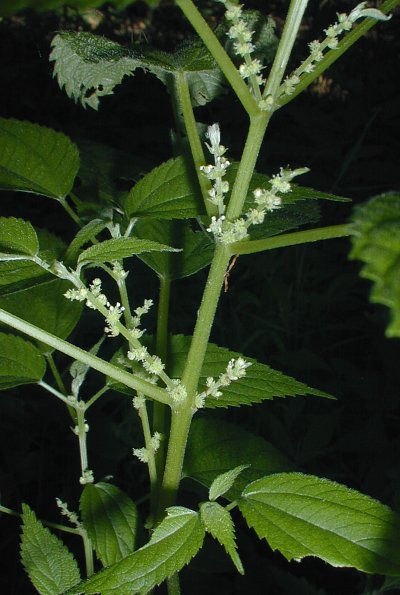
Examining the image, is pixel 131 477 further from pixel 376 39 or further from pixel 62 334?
pixel 376 39

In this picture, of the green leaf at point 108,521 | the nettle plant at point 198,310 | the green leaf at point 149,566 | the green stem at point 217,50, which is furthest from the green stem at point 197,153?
the green leaf at point 108,521

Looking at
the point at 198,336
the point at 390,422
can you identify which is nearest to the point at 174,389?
the point at 198,336

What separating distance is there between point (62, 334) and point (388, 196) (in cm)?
70

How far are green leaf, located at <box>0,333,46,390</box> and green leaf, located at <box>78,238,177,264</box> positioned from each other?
31 cm

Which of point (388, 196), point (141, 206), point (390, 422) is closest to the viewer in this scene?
point (388, 196)

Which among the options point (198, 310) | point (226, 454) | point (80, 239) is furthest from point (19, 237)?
point (226, 454)

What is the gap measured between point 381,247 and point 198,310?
1.39ft

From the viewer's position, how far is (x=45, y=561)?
0.96 metres

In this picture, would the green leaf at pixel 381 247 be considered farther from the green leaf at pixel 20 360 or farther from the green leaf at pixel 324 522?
the green leaf at pixel 20 360

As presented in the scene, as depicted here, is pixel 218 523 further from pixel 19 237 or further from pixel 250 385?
pixel 19 237

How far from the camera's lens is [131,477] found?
201 centimetres

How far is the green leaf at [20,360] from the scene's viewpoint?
100 centimetres

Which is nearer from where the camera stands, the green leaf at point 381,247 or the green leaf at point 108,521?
the green leaf at point 381,247

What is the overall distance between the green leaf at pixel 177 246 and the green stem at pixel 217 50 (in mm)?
380
